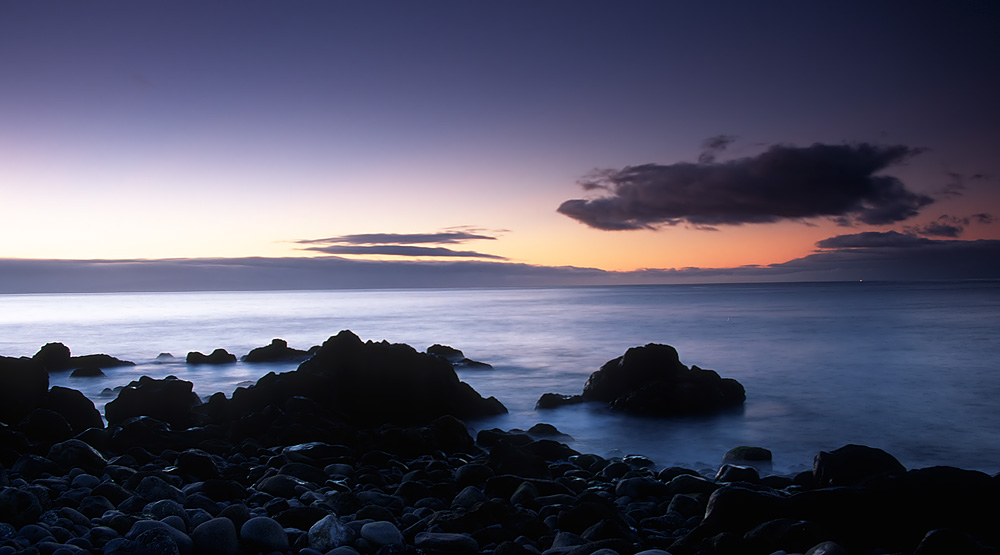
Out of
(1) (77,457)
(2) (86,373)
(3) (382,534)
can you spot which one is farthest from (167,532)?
(2) (86,373)

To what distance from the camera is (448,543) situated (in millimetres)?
5172

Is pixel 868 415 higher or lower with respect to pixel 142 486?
lower

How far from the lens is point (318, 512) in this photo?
18.4 ft

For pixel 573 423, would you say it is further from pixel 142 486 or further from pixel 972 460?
pixel 142 486

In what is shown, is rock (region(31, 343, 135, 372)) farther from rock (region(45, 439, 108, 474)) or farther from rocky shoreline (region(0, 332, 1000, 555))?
rock (region(45, 439, 108, 474))

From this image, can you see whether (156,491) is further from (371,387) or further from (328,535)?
(371,387)

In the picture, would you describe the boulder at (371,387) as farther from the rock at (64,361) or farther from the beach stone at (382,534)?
the rock at (64,361)

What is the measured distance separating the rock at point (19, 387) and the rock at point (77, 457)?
3.52 m

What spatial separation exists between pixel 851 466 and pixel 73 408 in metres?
12.3

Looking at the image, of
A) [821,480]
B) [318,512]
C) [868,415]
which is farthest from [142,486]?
[868,415]

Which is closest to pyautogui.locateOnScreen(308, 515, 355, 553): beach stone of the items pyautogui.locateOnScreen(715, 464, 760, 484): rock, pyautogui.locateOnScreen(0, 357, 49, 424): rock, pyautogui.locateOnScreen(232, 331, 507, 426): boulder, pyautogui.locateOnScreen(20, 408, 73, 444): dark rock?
pyautogui.locateOnScreen(715, 464, 760, 484): rock

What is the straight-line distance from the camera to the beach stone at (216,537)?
4754 millimetres

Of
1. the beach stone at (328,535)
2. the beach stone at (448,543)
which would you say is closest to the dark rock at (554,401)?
the beach stone at (448,543)

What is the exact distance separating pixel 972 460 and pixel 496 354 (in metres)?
19.5
